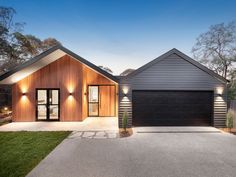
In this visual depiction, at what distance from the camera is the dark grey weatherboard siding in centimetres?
841

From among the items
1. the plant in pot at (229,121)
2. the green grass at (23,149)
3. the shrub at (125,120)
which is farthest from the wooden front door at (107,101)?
the plant in pot at (229,121)

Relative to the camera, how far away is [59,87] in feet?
32.9

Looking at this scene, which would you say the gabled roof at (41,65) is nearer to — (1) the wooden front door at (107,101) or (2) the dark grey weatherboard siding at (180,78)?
(2) the dark grey weatherboard siding at (180,78)

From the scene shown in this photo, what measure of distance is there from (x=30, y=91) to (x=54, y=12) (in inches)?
494

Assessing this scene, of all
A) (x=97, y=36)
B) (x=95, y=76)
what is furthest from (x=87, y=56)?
(x=95, y=76)

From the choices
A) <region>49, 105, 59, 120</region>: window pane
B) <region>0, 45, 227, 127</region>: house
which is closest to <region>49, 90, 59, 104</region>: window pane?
<region>49, 105, 59, 120</region>: window pane

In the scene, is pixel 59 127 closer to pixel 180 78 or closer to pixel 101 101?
pixel 101 101

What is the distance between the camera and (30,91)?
33.1ft

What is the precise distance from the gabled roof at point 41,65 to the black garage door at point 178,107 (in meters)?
2.43

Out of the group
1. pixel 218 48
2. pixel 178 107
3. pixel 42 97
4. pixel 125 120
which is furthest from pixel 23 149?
pixel 218 48

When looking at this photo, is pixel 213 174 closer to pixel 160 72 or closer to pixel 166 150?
pixel 166 150

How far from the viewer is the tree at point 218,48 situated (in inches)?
640

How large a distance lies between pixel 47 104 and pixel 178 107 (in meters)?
8.19

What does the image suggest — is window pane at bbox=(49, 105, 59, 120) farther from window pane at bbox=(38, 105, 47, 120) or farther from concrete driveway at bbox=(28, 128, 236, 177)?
concrete driveway at bbox=(28, 128, 236, 177)
